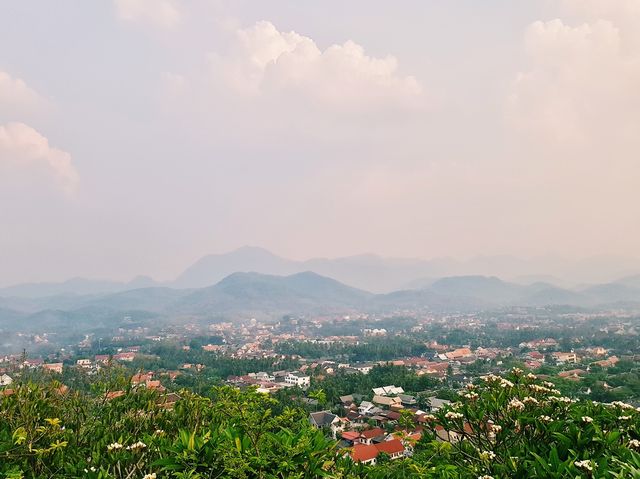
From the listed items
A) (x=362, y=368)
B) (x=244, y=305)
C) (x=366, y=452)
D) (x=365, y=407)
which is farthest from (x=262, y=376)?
(x=244, y=305)

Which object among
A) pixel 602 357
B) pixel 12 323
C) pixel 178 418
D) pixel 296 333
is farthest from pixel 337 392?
pixel 12 323

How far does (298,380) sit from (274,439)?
35.8 m

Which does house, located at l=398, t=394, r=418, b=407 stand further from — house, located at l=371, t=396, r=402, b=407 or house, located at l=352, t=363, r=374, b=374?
house, located at l=352, t=363, r=374, b=374

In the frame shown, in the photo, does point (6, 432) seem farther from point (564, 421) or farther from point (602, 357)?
point (602, 357)

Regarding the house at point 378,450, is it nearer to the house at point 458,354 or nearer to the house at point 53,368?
the house at point 53,368

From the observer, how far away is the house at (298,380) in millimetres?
35922

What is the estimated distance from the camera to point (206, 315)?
141 metres

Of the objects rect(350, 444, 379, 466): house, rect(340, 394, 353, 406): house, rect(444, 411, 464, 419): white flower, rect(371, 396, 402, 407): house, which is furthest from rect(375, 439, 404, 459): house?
rect(444, 411, 464, 419): white flower

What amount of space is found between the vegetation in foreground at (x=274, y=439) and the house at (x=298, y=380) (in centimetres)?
3204

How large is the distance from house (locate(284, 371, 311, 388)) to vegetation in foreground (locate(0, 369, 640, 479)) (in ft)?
105

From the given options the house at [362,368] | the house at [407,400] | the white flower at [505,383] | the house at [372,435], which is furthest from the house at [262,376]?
the white flower at [505,383]

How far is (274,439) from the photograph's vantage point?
8.96 feet

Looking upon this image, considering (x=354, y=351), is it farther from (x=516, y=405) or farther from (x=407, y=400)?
(x=516, y=405)

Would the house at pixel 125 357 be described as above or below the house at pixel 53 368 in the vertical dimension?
below
